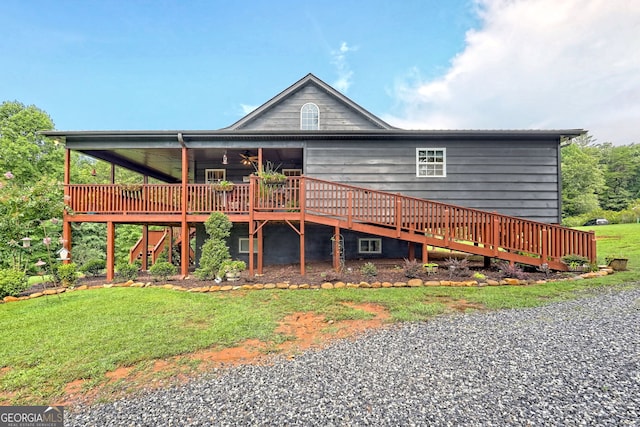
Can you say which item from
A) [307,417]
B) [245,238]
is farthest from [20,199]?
[307,417]

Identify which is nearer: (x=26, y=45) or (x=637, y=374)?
(x=637, y=374)

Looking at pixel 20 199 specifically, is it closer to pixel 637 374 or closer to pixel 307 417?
pixel 307 417

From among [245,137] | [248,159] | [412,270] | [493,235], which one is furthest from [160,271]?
[493,235]

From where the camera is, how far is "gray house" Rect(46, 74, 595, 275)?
7.95m

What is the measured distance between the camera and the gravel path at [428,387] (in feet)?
7.46

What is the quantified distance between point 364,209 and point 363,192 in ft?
1.64

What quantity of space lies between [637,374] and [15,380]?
6188mm

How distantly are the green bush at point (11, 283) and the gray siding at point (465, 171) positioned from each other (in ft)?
26.4

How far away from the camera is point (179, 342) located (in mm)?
3811

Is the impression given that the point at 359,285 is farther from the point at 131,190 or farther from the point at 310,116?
the point at 310,116

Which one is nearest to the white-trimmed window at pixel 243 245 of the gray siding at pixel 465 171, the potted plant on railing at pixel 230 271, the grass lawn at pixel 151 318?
the potted plant on railing at pixel 230 271

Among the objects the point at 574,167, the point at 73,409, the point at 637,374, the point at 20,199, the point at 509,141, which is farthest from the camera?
the point at 574,167

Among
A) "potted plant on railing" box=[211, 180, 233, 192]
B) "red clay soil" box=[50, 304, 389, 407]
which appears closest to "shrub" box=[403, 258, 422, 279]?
"red clay soil" box=[50, 304, 389, 407]

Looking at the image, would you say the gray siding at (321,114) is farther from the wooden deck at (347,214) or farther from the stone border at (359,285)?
the stone border at (359,285)
